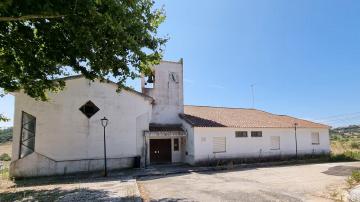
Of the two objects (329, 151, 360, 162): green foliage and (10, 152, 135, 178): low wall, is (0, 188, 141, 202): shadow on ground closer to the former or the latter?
(10, 152, 135, 178): low wall

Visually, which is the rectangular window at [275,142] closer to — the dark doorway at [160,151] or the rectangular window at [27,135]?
the dark doorway at [160,151]

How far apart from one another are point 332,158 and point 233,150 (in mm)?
9978

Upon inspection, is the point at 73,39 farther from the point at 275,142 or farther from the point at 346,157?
the point at 346,157

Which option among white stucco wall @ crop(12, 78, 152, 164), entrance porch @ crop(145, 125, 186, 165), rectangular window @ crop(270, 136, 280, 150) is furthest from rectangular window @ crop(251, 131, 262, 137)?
white stucco wall @ crop(12, 78, 152, 164)

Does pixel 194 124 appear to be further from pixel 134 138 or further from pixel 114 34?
pixel 114 34

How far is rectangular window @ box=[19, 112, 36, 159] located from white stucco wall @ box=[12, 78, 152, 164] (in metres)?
0.27

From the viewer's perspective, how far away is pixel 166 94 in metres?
25.0

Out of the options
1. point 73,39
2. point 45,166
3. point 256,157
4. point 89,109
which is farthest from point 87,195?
point 256,157

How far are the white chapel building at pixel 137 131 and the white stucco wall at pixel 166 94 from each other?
0.09 meters

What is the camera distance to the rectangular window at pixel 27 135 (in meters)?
19.4

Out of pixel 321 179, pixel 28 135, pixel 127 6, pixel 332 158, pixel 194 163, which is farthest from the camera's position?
pixel 332 158

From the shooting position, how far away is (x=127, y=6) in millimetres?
10328

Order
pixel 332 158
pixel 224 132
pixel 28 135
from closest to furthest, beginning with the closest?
pixel 28 135 → pixel 224 132 → pixel 332 158

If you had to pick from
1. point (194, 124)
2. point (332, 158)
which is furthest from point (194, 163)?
point (332, 158)
